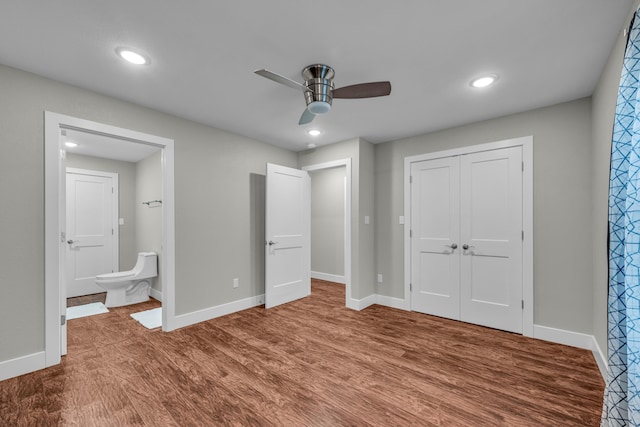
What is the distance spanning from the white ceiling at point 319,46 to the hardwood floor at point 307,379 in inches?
95.7

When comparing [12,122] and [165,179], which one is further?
[165,179]

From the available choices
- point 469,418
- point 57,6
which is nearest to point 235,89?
point 57,6

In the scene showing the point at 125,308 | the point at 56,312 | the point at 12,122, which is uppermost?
the point at 12,122

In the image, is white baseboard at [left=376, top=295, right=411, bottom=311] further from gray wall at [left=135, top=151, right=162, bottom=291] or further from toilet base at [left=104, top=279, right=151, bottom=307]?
toilet base at [left=104, top=279, right=151, bottom=307]

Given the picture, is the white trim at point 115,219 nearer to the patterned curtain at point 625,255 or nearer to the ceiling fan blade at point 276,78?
the ceiling fan blade at point 276,78

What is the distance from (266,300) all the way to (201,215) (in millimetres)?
1478

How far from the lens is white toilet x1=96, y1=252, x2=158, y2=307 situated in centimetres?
400

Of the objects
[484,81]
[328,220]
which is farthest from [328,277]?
[484,81]

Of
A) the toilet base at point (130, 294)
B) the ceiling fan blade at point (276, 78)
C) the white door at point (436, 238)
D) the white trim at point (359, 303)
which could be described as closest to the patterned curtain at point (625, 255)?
the ceiling fan blade at point (276, 78)

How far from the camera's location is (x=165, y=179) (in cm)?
306

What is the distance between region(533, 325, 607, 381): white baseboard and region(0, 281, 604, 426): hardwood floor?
86mm

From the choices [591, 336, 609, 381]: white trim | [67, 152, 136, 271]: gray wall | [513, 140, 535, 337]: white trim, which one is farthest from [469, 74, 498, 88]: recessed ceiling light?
[67, 152, 136, 271]: gray wall

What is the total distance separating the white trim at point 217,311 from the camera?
10.4ft

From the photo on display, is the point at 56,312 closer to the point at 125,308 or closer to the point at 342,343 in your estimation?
the point at 125,308
